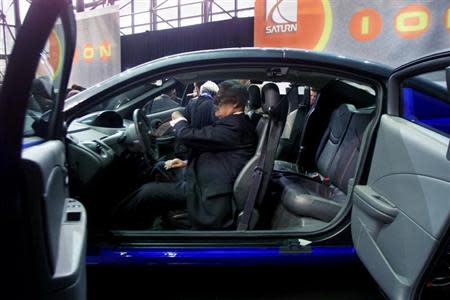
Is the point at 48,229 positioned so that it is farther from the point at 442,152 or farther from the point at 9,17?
the point at 442,152

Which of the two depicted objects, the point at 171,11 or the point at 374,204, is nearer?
the point at 374,204

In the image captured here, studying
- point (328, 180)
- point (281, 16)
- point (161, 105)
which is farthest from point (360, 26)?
point (328, 180)

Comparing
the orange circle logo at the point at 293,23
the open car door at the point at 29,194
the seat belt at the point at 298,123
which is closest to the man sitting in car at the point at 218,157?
the open car door at the point at 29,194

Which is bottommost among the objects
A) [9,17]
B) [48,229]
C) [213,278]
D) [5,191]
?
[213,278]

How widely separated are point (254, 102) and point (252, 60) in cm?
44

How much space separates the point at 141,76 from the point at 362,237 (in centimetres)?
110

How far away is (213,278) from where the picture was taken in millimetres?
2410

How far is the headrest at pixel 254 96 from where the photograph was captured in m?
2.39

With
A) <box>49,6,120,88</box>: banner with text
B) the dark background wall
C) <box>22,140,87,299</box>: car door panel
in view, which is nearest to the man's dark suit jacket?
<box>22,140,87,299</box>: car door panel

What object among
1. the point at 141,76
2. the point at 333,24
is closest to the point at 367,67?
the point at 141,76

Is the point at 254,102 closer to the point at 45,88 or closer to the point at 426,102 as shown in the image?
the point at 426,102

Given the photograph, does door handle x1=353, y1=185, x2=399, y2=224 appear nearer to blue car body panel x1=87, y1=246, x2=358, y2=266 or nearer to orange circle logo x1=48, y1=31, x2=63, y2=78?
blue car body panel x1=87, y1=246, x2=358, y2=266

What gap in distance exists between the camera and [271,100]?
85.7 inches

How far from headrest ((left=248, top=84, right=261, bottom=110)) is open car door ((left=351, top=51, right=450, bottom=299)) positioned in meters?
0.68
